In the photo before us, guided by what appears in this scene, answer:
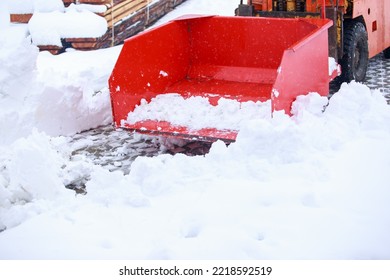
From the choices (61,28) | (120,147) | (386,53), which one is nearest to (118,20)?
(61,28)

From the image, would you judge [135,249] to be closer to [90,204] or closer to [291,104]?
[90,204]

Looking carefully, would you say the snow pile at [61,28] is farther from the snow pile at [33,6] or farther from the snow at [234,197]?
the snow at [234,197]

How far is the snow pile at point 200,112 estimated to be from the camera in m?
5.52

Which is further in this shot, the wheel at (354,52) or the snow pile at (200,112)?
the wheel at (354,52)

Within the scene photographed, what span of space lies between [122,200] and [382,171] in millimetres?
1684

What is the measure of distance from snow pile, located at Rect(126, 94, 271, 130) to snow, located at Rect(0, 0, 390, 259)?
46 centimetres

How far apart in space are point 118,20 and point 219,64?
369 cm

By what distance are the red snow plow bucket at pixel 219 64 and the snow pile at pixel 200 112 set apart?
0.07 meters

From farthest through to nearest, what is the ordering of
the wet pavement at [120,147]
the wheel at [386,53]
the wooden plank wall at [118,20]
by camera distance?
1. the wooden plank wall at [118,20]
2. the wheel at [386,53]
3. the wet pavement at [120,147]

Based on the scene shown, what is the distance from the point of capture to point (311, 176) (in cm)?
412

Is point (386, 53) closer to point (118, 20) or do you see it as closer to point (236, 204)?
point (118, 20)

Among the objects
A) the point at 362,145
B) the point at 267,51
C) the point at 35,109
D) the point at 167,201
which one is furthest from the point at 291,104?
the point at 35,109

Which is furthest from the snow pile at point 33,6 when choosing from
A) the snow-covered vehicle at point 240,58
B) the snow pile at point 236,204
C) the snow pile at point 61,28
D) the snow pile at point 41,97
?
the snow pile at point 236,204

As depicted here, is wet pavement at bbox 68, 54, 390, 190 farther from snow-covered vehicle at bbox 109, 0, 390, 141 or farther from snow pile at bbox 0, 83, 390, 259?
snow pile at bbox 0, 83, 390, 259
